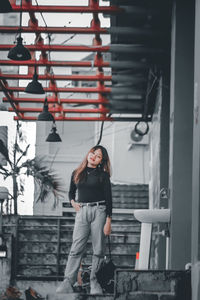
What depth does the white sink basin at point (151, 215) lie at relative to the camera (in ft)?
25.1

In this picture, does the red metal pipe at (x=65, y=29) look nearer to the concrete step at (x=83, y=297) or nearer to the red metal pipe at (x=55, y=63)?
the red metal pipe at (x=55, y=63)

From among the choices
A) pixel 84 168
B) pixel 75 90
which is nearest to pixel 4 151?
pixel 75 90

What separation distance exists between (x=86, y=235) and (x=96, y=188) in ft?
1.82

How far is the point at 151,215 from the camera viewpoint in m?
7.69

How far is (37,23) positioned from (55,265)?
4454 millimetres

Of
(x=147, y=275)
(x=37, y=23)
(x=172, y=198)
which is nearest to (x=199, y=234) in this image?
(x=147, y=275)

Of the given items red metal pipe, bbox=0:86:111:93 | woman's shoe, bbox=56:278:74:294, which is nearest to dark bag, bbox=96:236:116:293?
woman's shoe, bbox=56:278:74:294

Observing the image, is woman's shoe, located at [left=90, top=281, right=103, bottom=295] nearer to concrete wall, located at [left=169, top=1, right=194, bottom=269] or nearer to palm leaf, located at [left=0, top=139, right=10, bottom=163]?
concrete wall, located at [left=169, top=1, right=194, bottom=269]

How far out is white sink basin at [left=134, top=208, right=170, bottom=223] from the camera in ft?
25.1

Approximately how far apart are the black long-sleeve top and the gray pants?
0.30 feet

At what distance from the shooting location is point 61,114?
1666cm

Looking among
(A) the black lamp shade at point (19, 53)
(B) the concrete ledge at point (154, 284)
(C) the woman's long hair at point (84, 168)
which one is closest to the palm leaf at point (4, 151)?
(A) the black lamp shade at point (19, 53)

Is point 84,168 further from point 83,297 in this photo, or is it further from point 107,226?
point 83,297

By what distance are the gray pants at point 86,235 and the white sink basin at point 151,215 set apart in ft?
2.24
